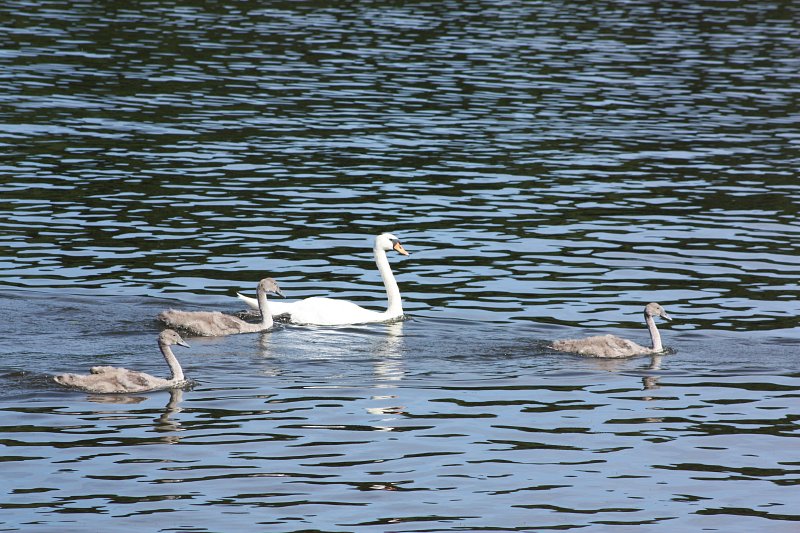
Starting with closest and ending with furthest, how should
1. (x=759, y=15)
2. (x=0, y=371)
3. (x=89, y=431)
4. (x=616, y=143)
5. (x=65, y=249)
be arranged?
(x=89, y=431), (x=0, y=371), (x=65, y=249), (x=616, y=143), (x=759, y=15)

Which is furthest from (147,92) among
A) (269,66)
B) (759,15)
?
(759,15)

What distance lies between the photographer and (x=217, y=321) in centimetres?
1897

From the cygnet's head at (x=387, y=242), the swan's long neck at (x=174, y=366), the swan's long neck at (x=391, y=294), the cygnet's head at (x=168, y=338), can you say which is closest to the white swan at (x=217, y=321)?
the swan's long neck at (x=391, y=294)

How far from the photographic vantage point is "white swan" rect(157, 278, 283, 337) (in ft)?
60.8

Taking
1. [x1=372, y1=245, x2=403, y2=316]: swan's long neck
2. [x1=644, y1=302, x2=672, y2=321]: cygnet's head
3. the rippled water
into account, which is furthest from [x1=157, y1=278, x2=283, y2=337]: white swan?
[x1=644, y1=302, x2=672, y2=321]: cygnet's head

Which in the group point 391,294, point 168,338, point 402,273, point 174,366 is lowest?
point 402,273

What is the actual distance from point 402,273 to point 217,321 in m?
5.03

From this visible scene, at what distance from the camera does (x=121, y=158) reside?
3008 centimetres

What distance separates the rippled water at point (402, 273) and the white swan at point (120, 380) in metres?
0.18

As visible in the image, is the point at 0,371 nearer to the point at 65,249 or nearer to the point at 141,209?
the point at 65,249

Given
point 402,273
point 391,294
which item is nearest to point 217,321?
point 391,294

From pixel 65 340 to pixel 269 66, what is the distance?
25715 mm

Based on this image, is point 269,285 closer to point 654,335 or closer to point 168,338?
point 168,338

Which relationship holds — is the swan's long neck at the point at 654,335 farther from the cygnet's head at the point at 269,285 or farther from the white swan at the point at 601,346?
the cygnet's head at the point at 269,285
